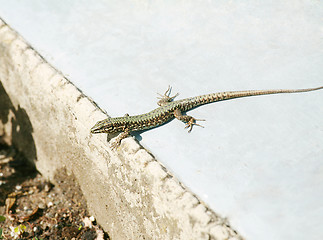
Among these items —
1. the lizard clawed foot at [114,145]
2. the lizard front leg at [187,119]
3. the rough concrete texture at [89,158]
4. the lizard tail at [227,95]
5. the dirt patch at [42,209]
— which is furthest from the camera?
the dirt patch at [42,209]

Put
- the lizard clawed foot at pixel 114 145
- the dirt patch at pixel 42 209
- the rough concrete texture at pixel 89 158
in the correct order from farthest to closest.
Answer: the dirt patch at pixel 42 209 < the lizard clawed foot at pixel 114 145 < the rough concrete texture at pixel 89 158

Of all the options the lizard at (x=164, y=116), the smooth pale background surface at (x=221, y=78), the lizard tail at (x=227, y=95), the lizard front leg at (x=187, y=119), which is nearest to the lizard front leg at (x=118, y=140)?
the lizard at (x=164, y=116)

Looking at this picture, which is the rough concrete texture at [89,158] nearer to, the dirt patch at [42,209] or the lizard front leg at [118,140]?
the lizard front leg at [118,140]

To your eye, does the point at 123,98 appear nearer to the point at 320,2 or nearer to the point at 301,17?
the point at 301,17

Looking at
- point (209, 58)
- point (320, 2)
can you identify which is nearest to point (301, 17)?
point (320, 2)

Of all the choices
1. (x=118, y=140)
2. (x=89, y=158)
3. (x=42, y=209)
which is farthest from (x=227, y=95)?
(x=42, y=209)

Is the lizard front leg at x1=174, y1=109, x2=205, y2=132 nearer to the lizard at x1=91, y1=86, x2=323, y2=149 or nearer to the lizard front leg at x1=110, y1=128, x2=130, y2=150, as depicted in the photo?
the lizard at x1=91, y1=86, x2=323, y2=149

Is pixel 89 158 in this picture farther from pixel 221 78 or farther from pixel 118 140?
pixel 221 78
